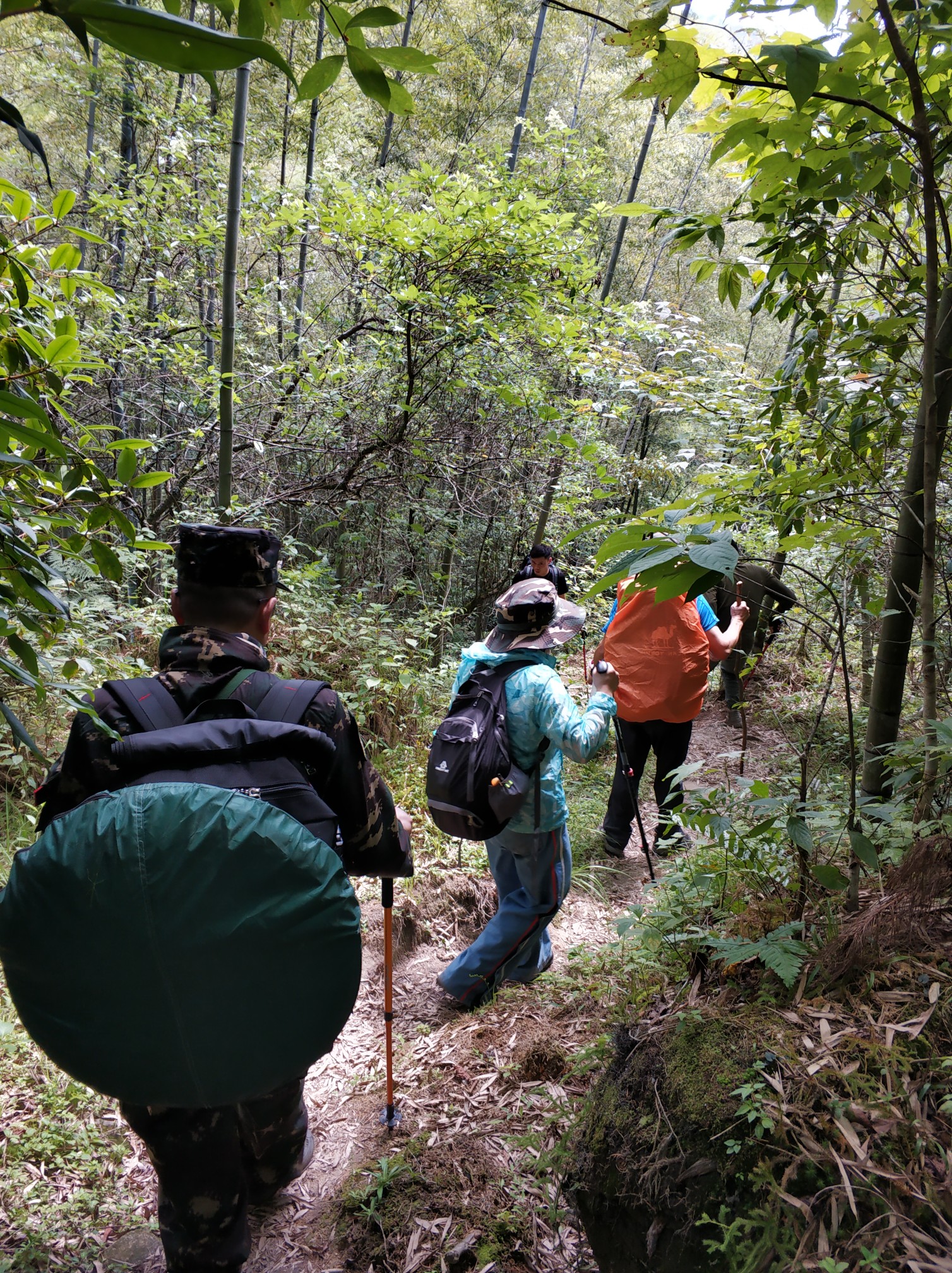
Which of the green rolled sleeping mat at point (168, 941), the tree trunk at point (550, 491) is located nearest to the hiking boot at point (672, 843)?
the green rolled sleeping mat at point (168, 941)

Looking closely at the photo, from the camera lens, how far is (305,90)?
0.95 m

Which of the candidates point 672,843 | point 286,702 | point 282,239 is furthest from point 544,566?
point 286,702

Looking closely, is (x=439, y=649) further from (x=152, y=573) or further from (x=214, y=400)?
(x=214, y=400)

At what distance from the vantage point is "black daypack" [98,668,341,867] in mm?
1561

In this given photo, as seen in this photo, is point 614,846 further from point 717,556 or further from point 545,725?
point 717,556

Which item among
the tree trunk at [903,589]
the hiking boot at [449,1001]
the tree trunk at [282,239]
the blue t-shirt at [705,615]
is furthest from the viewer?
the tree trunk at [282,239]

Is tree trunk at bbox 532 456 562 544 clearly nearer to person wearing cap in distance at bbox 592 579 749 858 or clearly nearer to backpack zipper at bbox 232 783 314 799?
person wearing cap in distance at bbox 592 579 749 858

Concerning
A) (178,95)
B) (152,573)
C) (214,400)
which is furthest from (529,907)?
(178,95)

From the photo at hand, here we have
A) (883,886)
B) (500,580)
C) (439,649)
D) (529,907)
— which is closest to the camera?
(883,886)

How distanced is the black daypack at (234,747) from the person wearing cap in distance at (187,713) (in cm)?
3

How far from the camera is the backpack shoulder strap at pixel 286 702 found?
69.4 inches

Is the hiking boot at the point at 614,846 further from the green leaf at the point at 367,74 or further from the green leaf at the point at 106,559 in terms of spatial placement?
the green leaf at the point at 367,74

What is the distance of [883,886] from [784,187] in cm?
190

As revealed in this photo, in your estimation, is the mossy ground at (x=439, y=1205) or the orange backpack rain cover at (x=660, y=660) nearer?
the mossy ground at (x=439, y=1205)
